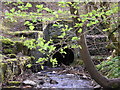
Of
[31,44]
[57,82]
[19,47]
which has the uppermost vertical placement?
[31,44]

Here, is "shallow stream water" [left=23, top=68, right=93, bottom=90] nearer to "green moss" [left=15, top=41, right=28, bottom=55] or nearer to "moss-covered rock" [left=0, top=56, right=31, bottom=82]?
"moss-covered rock" [left=0, top=56, right=31, bottom=82]

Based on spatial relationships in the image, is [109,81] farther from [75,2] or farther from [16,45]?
[16,45]

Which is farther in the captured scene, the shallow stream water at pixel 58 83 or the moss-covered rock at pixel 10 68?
the shallow stream water at pixel 58 83

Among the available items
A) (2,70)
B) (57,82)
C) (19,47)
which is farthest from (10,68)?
(57,82)

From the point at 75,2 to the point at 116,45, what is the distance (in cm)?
213

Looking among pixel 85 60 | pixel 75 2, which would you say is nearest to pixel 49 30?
pixel 85 60

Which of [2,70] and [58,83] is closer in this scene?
[2,70]

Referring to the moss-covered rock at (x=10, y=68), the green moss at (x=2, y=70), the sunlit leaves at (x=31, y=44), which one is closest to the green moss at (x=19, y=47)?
the moss-covered rock at (x=10, y=68)

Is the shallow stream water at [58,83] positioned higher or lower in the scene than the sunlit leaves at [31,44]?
lower

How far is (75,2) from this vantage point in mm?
1715

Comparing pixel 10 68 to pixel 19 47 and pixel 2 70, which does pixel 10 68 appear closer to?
pixel 2 70

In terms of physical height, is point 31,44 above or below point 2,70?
above

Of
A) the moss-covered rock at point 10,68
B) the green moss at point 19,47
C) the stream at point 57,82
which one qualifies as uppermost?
the green moss at point 19,47

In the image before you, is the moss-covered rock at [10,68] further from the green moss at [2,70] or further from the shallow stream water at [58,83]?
the shallow stream water at [58,83]
